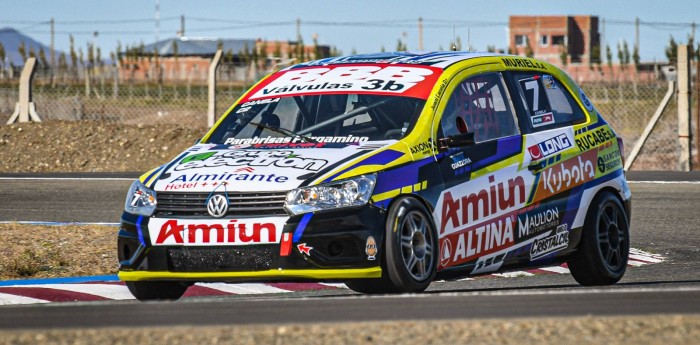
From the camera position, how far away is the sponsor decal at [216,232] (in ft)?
25.9

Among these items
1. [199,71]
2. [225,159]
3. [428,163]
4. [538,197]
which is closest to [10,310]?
[225,159]

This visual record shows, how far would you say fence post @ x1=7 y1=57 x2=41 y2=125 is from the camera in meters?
24.0

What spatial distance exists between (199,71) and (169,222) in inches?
3613

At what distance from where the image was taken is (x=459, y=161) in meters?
8.70

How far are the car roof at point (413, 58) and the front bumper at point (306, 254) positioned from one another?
5.86ft

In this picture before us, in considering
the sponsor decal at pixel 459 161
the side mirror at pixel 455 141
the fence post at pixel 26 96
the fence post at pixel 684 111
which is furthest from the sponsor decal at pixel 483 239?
the fence post at pixel 26 96

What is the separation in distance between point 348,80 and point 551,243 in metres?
1.79

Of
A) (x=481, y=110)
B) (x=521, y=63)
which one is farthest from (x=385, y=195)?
(x=521, y=63)

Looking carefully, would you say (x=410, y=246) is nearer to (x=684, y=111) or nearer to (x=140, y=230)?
(x=140, y=230)

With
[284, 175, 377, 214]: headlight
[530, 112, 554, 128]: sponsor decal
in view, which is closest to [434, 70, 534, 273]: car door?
[530, 112, 554, 128]: sponsor decal

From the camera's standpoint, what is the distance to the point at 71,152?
23953 millimetres

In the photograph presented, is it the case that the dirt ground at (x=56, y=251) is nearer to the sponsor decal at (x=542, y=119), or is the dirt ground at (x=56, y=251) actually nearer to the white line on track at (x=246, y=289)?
the white line on track at (x=246, y=289)

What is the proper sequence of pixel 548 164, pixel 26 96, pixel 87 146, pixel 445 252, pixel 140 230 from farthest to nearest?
pixel 26 96
pixel 87 146
pixel 548 164
pixel 445 252
pixel 140 230

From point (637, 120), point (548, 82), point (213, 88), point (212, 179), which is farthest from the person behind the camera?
point (637, 120)
